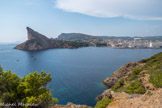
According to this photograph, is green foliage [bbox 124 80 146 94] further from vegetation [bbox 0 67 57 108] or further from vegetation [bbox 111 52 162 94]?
vegetation [bbox 0 67 57 108]

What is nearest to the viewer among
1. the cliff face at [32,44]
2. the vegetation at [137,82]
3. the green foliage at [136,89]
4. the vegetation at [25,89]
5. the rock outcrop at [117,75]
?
the vegetation at [25,89]

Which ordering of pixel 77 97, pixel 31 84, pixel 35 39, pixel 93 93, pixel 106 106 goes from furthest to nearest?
pixel 35 39
pixel 93 93
pixel 77 97
pixel 31 84
pixel 106 106

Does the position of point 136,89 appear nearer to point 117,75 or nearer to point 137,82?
point 137,82

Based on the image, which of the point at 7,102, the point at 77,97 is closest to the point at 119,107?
the point at 7,102

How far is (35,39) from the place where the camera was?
143375 mm

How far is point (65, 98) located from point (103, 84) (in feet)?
48.4

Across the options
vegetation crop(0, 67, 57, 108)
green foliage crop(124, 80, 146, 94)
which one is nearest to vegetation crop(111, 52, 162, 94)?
green foliage crop(124, 80, 146, 94)

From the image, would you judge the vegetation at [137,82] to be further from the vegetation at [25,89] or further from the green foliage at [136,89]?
the vegetation at [25,89]

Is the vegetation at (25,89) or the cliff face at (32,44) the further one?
the cliff face at (32,44)

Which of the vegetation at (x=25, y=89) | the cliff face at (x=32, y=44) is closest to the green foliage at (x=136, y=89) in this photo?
the vegetation at (x=25, y=89)

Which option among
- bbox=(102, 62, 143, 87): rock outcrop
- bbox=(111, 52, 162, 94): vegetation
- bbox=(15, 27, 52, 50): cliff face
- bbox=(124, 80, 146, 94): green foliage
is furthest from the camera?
bbox=(15, 27, 52, 50): cliff face

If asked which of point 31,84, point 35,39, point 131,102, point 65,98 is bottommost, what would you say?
point 65,98

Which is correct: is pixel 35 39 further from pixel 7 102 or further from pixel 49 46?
pixel 7 102

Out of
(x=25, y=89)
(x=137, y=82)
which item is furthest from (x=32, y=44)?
(x=137, y=82)
